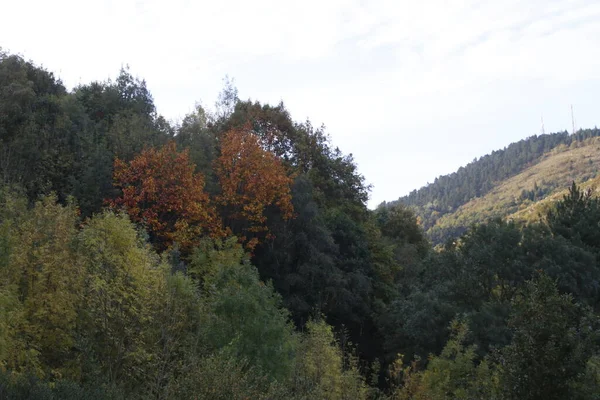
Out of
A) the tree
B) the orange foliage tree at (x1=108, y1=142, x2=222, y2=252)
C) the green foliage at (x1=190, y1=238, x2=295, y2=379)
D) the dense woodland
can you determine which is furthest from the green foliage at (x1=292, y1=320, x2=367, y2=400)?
the orange foliage tree at (x1=108, y1=142, x2=222, y2=252)

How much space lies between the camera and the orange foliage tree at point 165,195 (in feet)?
93.8

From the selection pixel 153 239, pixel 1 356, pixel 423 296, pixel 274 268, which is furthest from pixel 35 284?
pixel 423 296

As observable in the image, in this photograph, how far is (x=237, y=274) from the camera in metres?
22.3

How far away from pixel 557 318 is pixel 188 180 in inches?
789

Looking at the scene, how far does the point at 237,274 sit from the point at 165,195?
878cm

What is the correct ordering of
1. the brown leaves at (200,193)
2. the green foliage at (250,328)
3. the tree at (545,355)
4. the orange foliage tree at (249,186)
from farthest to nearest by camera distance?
the orange foliage tree at (249,186), the brown leaves at (200,193), the green foliage at (250,328), the tree at (545,355)

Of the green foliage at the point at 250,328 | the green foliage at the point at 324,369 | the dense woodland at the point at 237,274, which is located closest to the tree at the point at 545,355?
the dense woodland at the point at 237,274

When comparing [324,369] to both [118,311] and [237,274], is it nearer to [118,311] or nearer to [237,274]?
[237,274]

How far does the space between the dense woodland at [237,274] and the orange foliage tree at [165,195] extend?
130 millimetres

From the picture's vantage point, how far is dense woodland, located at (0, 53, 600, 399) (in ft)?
45.7

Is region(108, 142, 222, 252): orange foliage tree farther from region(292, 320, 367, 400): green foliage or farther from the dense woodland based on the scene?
region(292, 320, 367, 400): green foliage

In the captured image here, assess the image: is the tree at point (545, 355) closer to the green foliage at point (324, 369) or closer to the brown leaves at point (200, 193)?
the green foliage at point (324, 369)

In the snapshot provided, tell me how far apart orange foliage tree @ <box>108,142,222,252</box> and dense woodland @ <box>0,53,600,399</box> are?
13 cm

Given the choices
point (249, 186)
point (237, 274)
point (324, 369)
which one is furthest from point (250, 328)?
point (249, 186)
